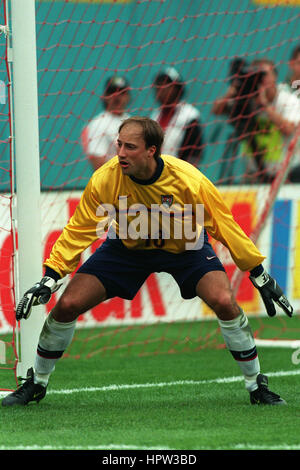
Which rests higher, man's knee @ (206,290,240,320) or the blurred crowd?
the blurred crowd

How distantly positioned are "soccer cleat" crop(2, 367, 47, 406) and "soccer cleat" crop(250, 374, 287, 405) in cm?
123

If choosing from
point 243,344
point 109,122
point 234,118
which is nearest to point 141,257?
point 243,344

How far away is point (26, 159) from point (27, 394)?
1.48 m

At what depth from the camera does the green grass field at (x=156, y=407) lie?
465 cm

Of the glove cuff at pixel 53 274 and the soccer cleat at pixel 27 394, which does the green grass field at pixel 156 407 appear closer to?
the soccer cleat at pixel 27 394

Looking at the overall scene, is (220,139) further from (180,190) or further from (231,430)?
(231,430)

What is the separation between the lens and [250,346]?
570 centimetres

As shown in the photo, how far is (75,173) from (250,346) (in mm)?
3932

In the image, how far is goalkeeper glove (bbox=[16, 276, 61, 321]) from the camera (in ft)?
17.6

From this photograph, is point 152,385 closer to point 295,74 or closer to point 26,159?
point 26,159

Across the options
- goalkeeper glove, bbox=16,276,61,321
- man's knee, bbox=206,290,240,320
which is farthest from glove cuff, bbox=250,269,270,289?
goalkeeper glove, bbox=16,276,61,321

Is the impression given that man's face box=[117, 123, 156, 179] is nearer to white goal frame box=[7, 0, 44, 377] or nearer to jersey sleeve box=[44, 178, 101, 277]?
jersey sleeve box=[44, 178, 101, 277]

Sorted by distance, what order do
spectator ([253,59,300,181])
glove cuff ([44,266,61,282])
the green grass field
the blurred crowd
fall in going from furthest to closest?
spectator ([253,59,300,181])
the blurred crowd
glove cuff ([44,266,61,282])
the green grass field

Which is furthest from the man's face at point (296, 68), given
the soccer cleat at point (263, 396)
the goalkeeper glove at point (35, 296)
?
the goalkeeper glove at point (35, 296)
